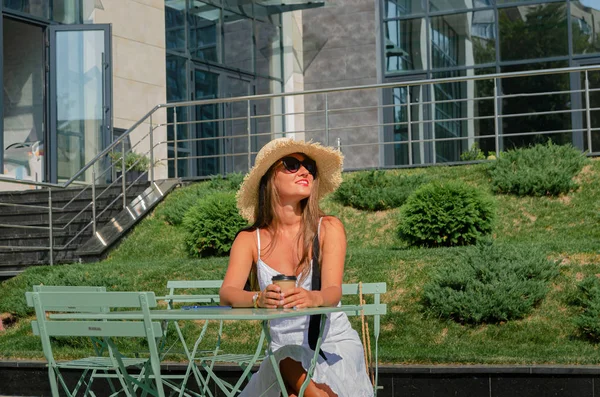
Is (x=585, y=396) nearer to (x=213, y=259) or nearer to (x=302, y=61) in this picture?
(x=213, y=259)

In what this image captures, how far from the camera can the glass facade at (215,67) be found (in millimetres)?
20719

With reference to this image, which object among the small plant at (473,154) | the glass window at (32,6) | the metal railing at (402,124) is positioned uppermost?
the glass window at (32,6)

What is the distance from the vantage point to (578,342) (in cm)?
790

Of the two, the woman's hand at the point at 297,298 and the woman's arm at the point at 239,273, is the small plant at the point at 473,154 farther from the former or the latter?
the woman's hand at the point at 297,298

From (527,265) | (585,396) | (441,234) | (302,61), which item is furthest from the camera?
(302,61)

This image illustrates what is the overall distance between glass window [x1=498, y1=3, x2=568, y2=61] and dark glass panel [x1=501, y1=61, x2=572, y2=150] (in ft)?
1.17

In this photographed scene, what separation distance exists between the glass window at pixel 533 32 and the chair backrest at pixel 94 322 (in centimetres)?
1830

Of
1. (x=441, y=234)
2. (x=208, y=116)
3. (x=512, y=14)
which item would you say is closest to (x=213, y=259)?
(x=441, y=234)

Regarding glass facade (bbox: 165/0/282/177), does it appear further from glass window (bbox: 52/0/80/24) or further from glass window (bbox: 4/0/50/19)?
glass window (bbox: 4/0/50/19)

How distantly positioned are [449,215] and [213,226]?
300 cm

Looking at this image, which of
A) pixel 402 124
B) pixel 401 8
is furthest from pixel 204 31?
pixel 402 124

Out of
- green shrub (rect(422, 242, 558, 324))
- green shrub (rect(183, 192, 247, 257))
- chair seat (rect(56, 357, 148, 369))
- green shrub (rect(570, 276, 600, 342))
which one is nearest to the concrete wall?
green shrub (rect(183, 192, 247, 257))

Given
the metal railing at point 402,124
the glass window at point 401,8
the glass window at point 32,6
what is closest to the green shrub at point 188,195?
the metal railing at point 402,124

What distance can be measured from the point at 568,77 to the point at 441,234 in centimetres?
1094
